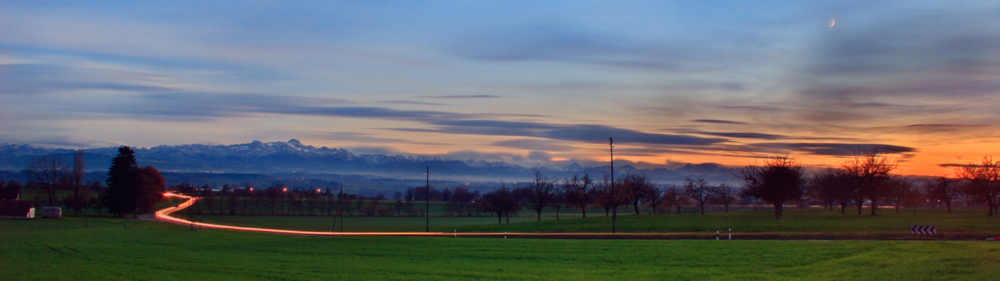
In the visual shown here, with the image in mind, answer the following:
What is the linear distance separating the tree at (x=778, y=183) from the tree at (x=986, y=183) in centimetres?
1748

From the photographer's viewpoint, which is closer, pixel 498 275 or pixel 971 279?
pixel 971 279

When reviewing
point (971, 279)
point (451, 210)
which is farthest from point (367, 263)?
point (451, 210)

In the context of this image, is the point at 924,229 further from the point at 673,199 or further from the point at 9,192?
the point at 9,192

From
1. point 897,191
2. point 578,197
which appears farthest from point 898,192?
point 578,197

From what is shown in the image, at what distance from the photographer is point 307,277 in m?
17.7

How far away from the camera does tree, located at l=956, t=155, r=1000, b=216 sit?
6041cm

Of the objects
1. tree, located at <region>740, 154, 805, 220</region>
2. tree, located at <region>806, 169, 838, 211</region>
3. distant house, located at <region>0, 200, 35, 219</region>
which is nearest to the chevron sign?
tree, located at <region>740, 154, 805, 220</region>

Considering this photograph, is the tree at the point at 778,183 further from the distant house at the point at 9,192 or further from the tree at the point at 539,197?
the distant house at the point at 9,192

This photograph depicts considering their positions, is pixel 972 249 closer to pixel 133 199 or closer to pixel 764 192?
pixel 764 192

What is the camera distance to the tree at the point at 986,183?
6041 cm

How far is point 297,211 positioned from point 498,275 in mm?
125855

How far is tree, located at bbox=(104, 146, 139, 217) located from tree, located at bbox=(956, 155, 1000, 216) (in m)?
114

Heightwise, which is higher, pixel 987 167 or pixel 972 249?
pixel 987 167

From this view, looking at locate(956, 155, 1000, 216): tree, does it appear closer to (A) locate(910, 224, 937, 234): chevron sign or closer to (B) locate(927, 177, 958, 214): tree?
(B) locate(927, 177, 958, 214): tree
